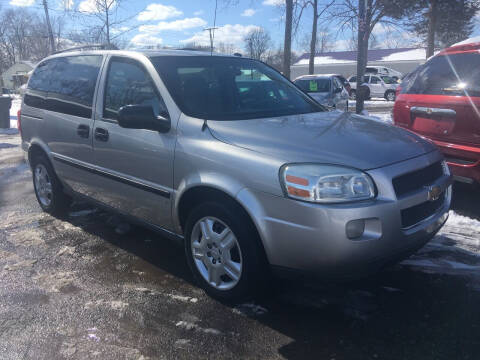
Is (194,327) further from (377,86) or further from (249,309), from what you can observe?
(377,86)

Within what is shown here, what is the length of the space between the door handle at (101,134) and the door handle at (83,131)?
168mm

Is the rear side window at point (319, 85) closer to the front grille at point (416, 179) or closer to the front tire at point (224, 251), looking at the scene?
the front grille at point (416, 179)

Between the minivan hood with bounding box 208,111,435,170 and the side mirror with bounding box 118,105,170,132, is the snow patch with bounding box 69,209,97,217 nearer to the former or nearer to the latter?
the side mirror with bounding box 118,105,170,132

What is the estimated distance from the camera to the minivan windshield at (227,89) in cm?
338

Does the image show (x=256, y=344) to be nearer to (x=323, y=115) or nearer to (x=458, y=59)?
(x=323, y=115)

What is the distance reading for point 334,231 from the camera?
2461 mm

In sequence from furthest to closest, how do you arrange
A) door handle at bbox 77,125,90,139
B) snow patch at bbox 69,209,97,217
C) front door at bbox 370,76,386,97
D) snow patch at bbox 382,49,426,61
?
snow patch at bbox 382,49,426,61 < front door at bbox 370,76,386,97 < snow patch at bbox 69,209,97,217 < door handle at bbox 77,125,90,139

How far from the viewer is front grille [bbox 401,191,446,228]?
2.68m

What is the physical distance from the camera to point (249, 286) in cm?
291

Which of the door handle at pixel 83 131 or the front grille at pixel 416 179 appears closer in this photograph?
the front grille at pixel 416 179

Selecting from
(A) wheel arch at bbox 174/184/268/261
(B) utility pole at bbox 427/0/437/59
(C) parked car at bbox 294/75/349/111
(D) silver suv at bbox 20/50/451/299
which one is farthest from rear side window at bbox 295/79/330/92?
(B) utility pole at bbox 427/0/437/59

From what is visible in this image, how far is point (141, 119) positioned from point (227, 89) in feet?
2.79

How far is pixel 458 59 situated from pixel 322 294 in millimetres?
3084

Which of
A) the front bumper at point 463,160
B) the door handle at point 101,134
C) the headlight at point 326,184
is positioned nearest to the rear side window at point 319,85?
the front bumper at point 463,160
